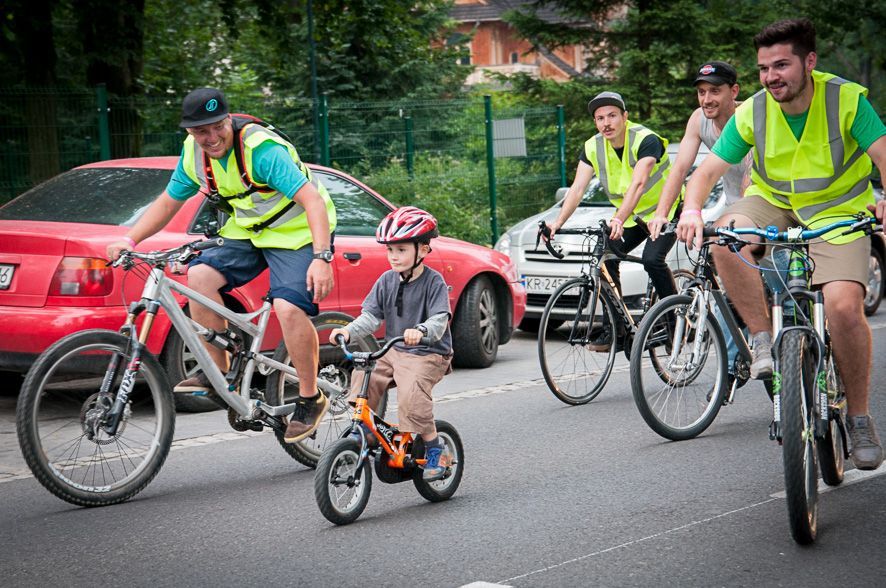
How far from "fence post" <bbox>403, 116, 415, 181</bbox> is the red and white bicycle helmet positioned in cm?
1116

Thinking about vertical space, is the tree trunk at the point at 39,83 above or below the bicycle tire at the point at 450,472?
above

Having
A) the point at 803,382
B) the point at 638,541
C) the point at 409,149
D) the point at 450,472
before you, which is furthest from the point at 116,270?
the point at 409,149

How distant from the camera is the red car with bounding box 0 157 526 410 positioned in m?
7.48

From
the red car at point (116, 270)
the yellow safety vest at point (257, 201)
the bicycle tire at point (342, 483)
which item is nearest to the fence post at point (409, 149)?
the red car at point (116, 270)

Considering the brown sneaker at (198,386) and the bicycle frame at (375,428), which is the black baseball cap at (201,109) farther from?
the bicycle frame at (375,428)

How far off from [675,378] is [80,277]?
135 inches

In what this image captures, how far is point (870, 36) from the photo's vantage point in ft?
94.5

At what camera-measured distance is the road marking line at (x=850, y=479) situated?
5.71 meters

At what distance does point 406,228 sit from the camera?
550 cm

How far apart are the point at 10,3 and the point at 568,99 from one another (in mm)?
11627

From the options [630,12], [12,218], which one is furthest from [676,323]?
[630,12]

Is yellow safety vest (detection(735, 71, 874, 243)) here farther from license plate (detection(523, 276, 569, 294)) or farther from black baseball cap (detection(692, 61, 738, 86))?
license plate (detection(523, 276, 569, 294))

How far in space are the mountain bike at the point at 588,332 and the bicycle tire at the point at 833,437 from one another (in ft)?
9.06

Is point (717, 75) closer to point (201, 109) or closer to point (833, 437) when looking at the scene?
point (833, 437)
